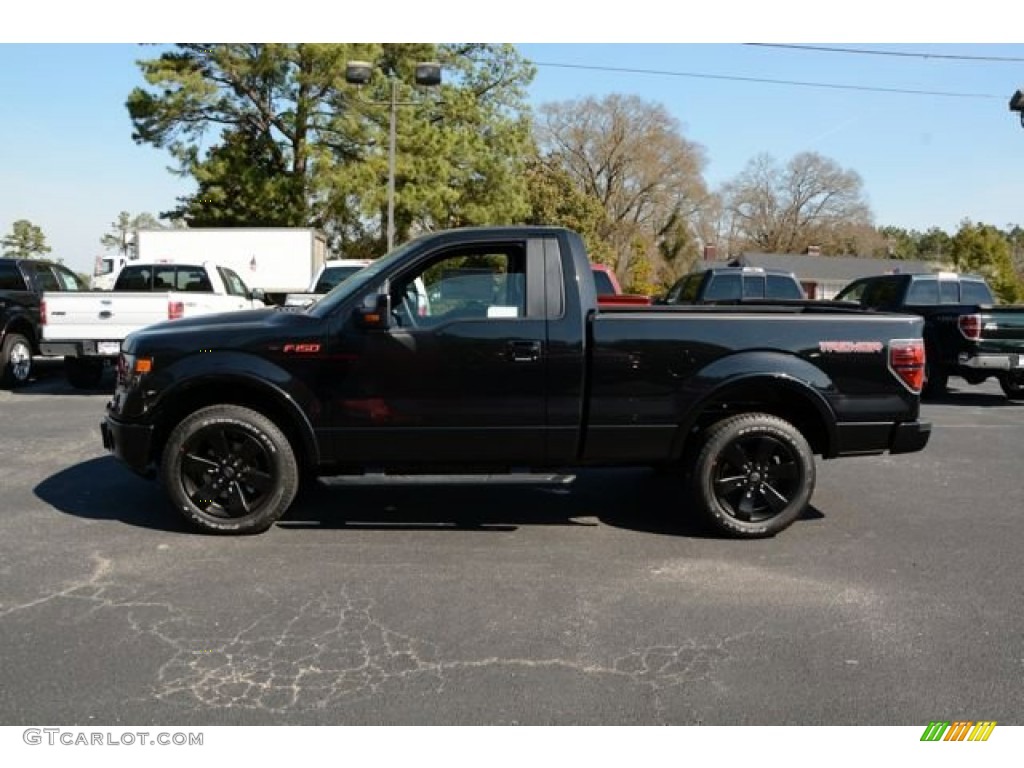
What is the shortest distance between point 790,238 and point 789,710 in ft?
248

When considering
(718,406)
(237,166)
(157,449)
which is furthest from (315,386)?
(237,166)

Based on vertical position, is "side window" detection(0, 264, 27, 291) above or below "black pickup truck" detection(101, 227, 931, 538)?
above

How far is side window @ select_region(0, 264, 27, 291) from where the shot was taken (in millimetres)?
11898

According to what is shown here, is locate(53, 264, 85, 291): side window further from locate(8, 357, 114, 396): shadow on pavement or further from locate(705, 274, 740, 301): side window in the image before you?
locate(705, 274, 740, 301): side window

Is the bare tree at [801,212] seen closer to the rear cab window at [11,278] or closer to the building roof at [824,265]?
the building roof at [824,265]

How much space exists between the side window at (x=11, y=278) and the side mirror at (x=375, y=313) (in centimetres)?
977

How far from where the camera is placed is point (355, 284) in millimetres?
4914

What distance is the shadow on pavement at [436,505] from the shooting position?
521cm

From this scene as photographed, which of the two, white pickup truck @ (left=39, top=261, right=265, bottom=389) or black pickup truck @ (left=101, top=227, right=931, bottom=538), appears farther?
white pickup truck @ (left=39, top=261, right=265, bottom=389)

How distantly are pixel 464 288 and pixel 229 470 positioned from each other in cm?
188

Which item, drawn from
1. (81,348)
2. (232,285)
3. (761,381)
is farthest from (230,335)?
(232,285)

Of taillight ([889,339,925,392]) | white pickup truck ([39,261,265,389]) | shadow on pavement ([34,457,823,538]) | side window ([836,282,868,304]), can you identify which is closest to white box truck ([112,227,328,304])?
white pickup truck ([39,261,265,389])

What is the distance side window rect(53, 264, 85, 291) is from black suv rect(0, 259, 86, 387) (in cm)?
49

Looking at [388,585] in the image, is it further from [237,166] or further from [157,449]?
[237,166]
